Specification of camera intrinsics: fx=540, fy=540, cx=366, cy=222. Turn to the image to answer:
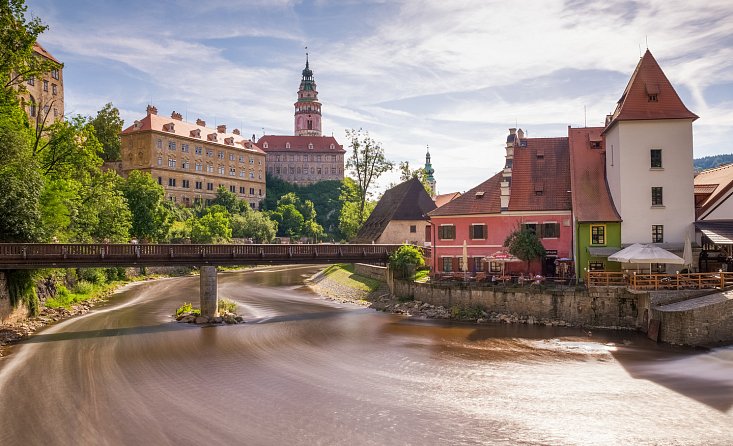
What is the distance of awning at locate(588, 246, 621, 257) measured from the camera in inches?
1441

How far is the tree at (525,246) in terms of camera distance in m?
38.2

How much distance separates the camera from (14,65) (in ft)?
104

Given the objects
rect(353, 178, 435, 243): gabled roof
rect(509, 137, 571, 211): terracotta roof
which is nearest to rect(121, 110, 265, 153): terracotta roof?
rect(353, 178, 435, 243): gabled roof

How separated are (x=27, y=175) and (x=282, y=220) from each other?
7222 cm

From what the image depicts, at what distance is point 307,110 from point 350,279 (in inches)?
4041

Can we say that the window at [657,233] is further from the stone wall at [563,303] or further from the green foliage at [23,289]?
the green foliage at [23,289]

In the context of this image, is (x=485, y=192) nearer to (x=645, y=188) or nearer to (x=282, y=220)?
(x=645, y=188)

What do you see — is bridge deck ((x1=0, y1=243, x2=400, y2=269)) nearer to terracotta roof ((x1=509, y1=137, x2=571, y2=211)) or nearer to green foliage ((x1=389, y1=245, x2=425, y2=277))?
green foliage ((x1=389, y1=245, x2=425, y2=277))

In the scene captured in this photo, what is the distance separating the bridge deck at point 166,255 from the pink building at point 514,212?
5916mm

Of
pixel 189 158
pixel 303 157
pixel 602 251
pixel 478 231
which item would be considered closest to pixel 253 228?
pixel 189 158

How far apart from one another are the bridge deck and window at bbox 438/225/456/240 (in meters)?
4.89

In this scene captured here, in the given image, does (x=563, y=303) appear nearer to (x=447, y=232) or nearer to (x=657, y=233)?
(x=657, y=233)

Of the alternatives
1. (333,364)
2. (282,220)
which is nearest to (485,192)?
(333,364)

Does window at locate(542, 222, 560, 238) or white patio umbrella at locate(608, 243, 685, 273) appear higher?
window at locate(542, 222, 560, 238)
